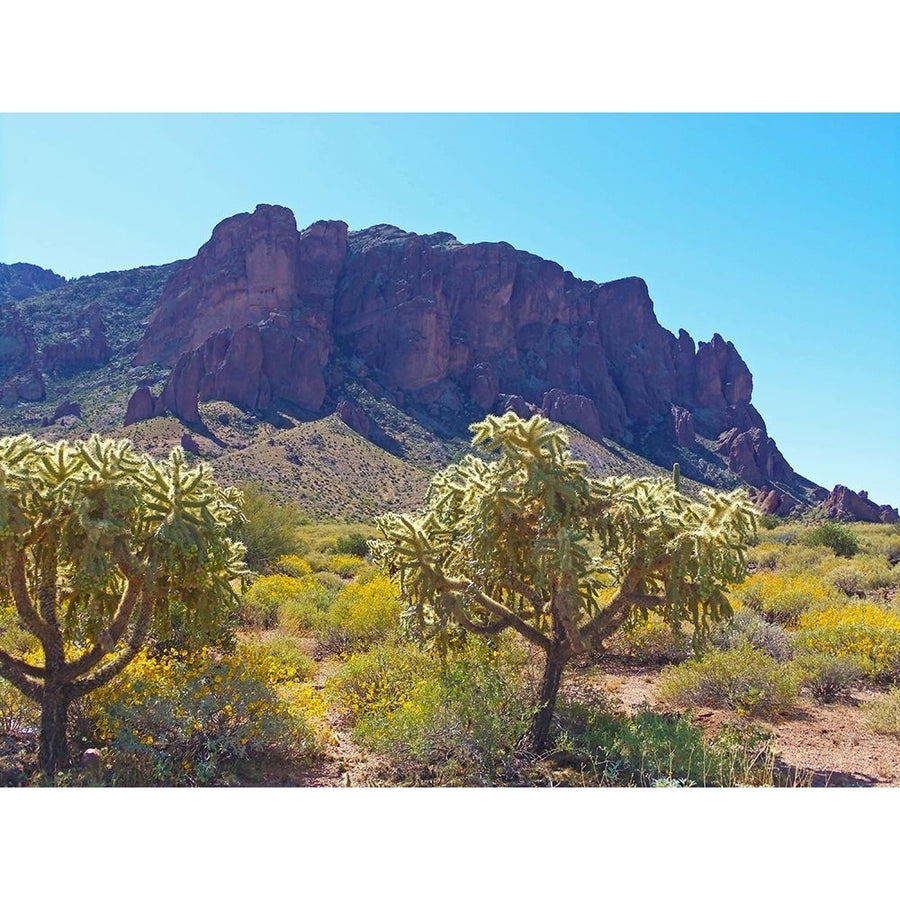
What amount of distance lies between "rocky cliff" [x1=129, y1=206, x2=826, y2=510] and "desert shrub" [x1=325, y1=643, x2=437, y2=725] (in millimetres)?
86701

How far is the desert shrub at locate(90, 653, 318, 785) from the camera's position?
252 inches

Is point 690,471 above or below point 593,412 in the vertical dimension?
below

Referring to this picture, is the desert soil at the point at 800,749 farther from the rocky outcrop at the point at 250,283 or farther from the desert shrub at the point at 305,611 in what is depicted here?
the rocky outcrop at the point at 250,283

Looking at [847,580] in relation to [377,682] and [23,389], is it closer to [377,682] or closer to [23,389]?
[377,682]

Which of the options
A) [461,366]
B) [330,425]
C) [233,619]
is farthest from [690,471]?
[233,619]

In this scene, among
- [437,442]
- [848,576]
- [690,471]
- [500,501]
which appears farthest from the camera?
[690,471]

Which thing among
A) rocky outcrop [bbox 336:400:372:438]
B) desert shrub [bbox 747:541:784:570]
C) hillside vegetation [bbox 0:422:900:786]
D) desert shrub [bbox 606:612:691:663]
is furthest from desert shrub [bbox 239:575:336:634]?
rocky outcrop [bbox 336:400:372:438]

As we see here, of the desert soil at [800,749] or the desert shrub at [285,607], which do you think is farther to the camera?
the desert shrub at [285,607]

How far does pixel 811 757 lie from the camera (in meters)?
7.55

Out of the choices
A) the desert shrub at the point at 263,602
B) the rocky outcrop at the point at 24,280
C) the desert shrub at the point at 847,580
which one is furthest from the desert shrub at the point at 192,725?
the rocky outcrop at the point at 24,280

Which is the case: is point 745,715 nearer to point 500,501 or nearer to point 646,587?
point 646,587

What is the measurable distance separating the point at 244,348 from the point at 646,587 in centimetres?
9853

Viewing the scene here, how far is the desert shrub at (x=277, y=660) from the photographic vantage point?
8289 millimetres

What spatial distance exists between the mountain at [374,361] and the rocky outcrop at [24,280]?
36741 mm
